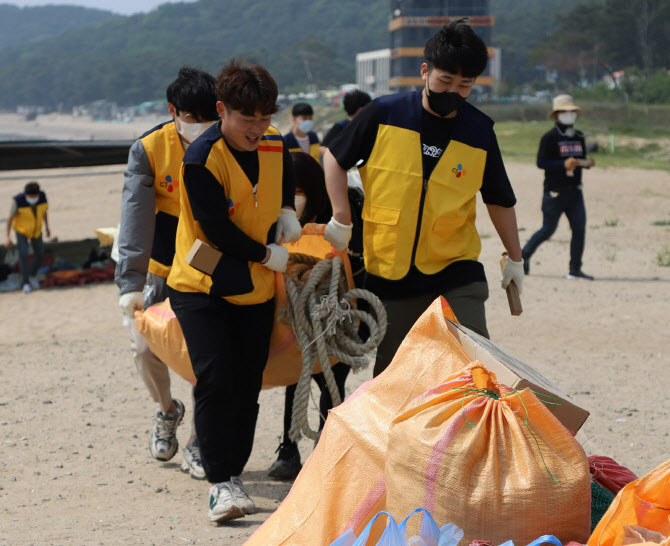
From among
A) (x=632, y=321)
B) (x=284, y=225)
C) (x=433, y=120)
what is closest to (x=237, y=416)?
(x=284, y=225)

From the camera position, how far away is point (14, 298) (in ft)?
34.5

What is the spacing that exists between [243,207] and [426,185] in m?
0.66

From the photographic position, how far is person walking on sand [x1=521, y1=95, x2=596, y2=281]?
9.03 metres

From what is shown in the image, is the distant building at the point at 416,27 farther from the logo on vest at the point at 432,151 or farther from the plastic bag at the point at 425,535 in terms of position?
the plastic bag at the point at 425,535

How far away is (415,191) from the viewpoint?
337 cm

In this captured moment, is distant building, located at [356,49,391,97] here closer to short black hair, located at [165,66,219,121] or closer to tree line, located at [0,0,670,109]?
tree line, located at [0,0,670,109]

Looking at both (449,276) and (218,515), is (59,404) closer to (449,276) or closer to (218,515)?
(218,515)

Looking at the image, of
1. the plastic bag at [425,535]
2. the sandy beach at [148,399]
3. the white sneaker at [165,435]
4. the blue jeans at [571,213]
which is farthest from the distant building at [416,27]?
the plastic bag at [425,535]

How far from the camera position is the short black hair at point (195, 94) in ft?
12.4

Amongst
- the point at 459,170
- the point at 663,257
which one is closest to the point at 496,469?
the point at 459,170

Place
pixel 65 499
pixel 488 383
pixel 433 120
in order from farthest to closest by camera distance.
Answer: pixel 65 499, pixel 433 120, pixel 488 383

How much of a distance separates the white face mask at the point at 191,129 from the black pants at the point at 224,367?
657 millimetres

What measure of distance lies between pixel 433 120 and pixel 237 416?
4.30ft

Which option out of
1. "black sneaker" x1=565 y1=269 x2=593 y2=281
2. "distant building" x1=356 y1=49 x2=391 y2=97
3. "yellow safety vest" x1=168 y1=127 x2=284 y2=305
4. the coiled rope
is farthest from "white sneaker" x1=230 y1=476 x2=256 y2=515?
"distant building" x1=356 y1=49 x2=391 y2=97
